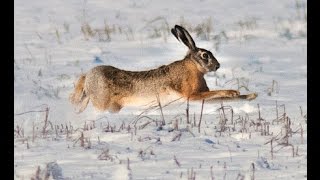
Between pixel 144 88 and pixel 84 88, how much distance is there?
1.86ft

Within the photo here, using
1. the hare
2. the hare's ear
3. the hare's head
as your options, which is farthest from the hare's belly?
the hare's ear

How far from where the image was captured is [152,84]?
28.9 feet

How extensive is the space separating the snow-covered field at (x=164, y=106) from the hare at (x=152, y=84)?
126 millimetres

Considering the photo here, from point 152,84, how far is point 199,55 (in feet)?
1.86

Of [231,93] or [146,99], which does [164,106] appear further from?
[231,93]

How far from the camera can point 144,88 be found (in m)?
8.78

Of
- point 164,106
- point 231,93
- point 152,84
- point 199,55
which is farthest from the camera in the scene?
point 199,55

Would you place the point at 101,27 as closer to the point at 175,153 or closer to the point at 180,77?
the point at 180,77

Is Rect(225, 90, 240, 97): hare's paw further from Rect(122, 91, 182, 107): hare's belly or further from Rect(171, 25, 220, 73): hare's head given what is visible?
Rect(122, 91, 182, 107): hare's belly

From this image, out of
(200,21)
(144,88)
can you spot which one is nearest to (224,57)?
(200,21)

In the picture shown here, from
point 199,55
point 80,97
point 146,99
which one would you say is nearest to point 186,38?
point 199,55

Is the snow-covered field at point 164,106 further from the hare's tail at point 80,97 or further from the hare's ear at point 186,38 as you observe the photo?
the hare's ear at point 186,38

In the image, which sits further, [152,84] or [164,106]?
[152,84]

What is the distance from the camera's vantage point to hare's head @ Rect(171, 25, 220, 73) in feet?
29.8
